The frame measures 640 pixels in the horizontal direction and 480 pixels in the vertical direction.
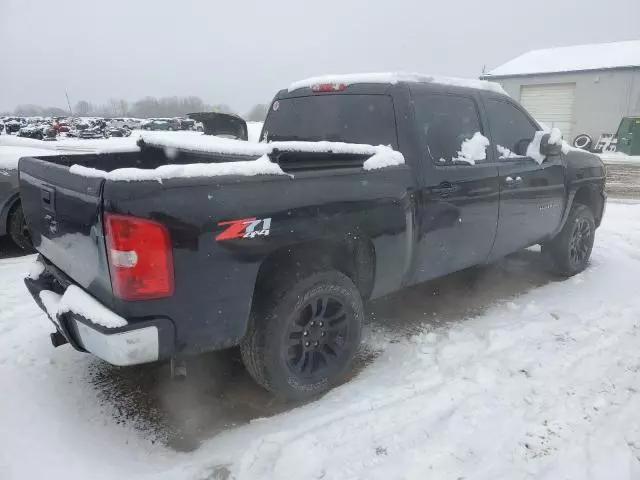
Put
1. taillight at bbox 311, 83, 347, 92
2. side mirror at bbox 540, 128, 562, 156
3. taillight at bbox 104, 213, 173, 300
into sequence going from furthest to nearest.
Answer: side mirror at bbox 540, 128, 562, 156 → taillight at bbox 311, 83, 347, 92 → taillight at bbox 104, 213, 173, 300

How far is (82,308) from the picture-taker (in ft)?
7.73

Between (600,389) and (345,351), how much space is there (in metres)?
1.61

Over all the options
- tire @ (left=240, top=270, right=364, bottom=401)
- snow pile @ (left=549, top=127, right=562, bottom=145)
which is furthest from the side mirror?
tire @ (left=240, top=270, right=364, bottom=401)

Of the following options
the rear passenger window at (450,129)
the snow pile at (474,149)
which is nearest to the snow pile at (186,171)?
the rear passenger window at (450,129)

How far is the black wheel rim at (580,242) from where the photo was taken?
5.18 m

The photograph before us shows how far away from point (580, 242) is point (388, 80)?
10.5ft

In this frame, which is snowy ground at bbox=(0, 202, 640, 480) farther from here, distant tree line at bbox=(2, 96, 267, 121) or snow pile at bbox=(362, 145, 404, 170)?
distant tree line at bbox=(2, 96, 267, 121)

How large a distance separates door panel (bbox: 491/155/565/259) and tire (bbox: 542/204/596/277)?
1.02 ft

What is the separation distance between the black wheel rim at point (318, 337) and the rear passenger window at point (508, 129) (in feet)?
7.11

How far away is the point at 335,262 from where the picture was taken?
312 centimetres

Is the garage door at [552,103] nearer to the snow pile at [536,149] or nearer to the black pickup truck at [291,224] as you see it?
the snow pile at [536,149]

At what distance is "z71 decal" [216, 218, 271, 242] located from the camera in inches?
93.7

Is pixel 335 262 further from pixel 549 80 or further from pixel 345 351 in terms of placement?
pixel 549 80

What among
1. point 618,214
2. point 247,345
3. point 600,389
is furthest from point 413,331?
point 618,214
